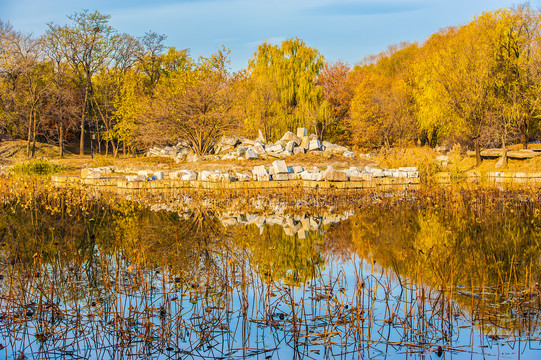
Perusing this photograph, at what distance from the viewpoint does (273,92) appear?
30.9m

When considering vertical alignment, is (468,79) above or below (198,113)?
above

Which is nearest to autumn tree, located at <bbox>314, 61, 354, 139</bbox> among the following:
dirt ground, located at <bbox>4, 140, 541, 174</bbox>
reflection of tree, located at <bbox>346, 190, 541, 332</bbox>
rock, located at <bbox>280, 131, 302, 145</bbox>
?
rock, located at <bbox>280, 131, 302, 145</bbox>

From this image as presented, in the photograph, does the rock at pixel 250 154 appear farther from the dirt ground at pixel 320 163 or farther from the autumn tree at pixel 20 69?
the autumn tree at pixel 20 69

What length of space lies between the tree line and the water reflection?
41.6 feet

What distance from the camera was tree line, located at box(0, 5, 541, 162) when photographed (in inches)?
835

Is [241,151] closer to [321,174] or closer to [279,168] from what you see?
[279,168]

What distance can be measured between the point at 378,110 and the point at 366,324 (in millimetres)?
29874

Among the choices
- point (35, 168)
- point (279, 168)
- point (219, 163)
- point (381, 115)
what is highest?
point (381, 115)

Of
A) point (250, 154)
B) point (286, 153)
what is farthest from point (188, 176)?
point (286, 153)

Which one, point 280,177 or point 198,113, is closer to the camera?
point 280,177

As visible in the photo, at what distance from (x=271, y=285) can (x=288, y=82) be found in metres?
27.9

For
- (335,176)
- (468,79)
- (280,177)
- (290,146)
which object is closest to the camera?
(335,176)

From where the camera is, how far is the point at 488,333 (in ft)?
12.8

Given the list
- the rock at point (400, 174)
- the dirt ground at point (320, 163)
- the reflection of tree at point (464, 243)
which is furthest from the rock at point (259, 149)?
the reflection of tree at point (464, 243)
